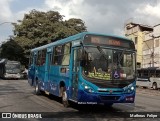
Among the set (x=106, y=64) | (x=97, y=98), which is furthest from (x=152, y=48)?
(x=97, y=98)

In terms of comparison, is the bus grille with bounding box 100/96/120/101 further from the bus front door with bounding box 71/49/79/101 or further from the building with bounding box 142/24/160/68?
the building with bounding box 142/24/160/68

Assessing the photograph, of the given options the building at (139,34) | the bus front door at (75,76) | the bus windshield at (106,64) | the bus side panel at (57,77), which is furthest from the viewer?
the building at (139,34)

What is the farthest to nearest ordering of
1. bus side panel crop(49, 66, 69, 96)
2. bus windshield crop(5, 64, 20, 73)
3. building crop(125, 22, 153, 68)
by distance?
building crop(125, 22, 153, 68), bus windshield crop(5, 64, 20, 73), bus side panel crop(49, 66, 69, 96)

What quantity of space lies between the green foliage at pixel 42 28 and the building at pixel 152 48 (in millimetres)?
11917

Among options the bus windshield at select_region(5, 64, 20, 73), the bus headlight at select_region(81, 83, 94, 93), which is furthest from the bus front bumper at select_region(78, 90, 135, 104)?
the bus windshield at select_region(5, 64, 20, 73)

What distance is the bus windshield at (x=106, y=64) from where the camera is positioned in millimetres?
13891

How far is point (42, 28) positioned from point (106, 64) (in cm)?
5154

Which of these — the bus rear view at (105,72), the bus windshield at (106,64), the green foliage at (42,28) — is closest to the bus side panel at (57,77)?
the bus rear view at (105,72)

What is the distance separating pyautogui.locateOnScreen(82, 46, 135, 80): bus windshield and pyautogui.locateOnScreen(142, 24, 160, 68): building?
146ft

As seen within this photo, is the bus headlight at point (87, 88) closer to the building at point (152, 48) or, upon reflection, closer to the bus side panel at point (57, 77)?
the bus side panel at point (57, 77)

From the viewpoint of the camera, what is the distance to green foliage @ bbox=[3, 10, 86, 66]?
63.2 meters

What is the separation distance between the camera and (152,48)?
60.8 m

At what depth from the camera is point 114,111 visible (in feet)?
49.5

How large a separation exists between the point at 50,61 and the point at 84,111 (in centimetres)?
461
